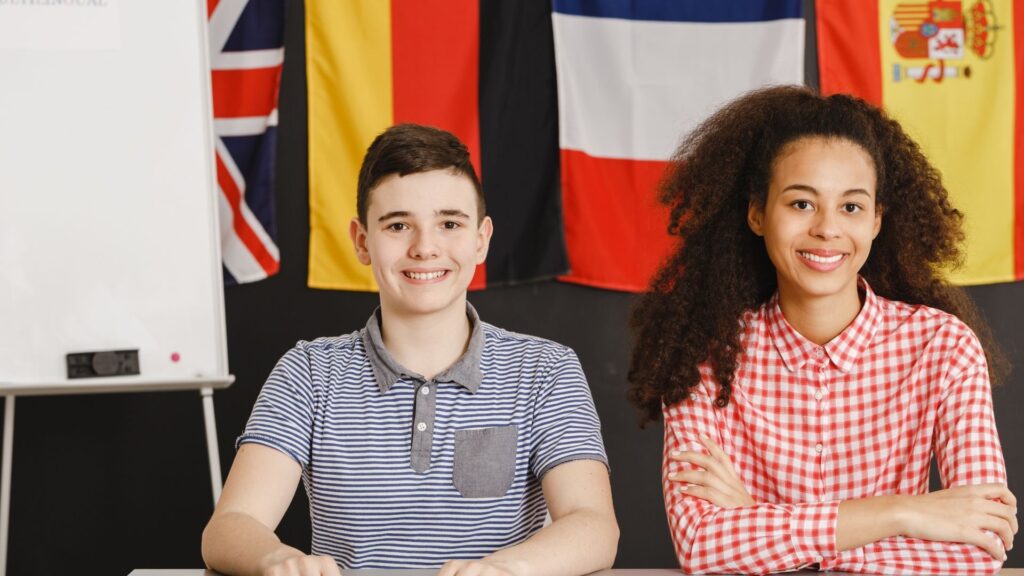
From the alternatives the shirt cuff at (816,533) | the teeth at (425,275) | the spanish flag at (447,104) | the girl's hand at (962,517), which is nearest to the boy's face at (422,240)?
the teeth at (425,275)

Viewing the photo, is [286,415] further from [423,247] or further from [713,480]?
[713,480]

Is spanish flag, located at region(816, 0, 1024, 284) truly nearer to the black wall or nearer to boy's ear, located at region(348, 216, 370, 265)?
the black wall

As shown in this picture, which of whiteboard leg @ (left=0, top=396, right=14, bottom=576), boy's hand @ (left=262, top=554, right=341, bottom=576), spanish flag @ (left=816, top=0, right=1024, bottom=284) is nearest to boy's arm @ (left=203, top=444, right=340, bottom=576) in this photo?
boy's hand @ (left=262, top=554, right=341, bottom=576)

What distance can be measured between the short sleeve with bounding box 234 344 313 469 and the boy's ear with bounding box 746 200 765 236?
0.84m

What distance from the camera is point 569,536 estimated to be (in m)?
1.47

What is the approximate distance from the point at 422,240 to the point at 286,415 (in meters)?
0.36

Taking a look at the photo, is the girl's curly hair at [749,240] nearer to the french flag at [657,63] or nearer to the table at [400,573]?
the table at [400,573]

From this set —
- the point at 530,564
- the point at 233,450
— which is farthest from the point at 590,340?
the point at 530,564

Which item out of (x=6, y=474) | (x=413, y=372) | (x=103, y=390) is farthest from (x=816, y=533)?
(x=6, y=474)

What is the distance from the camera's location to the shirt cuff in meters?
1.52

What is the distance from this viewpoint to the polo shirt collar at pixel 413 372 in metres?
1.72

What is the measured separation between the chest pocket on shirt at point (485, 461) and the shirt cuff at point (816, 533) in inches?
17.8

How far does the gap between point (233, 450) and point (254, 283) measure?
526 mm

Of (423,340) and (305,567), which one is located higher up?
(423,340)
